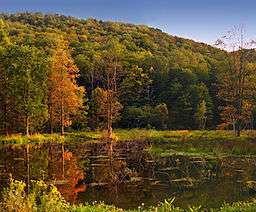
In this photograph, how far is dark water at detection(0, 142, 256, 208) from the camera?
20.8 meters

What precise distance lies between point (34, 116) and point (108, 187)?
28215 mm

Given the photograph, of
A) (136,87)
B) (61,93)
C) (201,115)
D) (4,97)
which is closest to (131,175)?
(61,93)

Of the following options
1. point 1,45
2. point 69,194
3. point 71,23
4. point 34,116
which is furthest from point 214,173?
point 71,23

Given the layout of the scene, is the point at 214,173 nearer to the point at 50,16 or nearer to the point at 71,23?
the point at 71,23

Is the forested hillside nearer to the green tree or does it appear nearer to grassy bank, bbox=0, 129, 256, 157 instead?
the green tree

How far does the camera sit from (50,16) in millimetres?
122812

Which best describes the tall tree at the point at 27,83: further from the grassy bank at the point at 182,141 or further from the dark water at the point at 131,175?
the dark water at the point at 131,175

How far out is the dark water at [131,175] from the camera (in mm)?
20844

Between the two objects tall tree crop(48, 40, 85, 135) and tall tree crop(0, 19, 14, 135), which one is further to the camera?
tall tree crop(48, 40, 85, 135)

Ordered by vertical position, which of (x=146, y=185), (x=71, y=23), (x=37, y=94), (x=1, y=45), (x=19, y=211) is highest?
(x=71, y=23)

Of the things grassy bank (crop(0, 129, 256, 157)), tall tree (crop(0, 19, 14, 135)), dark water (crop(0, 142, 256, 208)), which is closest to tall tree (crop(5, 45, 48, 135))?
tall tree (crop(0, 19, 14, 135))

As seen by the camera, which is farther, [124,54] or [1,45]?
[124,54]

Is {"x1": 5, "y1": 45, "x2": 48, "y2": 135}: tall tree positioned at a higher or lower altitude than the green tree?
higher

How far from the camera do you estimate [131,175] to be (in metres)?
26.4
